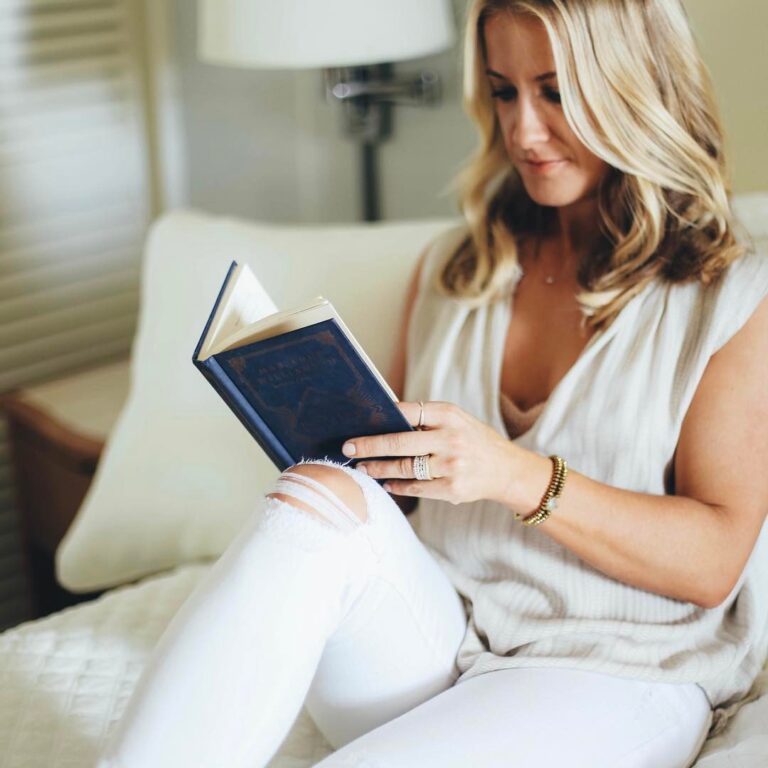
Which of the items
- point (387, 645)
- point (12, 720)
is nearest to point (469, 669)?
point (387, 645)

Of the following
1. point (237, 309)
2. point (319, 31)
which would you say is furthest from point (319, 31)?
point (237, 309)

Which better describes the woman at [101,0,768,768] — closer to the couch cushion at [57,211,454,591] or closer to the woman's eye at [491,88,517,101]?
the woman's eye at [491,88,517,101]

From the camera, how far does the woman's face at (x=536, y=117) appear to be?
1.33 m

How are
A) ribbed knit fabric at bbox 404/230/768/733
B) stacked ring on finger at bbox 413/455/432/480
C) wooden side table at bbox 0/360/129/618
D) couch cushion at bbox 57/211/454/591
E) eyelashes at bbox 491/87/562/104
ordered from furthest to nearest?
wooden side table at bbox 0/360/129/618
couch cushion at bbox 57/211/454/591
eyelashes at bbox 491/87/562/104
ribbed knit fabric at bbox 404/230/768/733
stacked ring on finger at bbox 413/455/432/480

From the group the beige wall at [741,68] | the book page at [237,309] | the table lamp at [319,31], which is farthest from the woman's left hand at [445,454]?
the table lamp at [319,31]

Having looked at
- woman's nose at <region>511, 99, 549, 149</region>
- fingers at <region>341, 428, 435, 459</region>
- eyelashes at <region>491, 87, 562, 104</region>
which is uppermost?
eyelashes at <region>491, 87, 562, 104</region>

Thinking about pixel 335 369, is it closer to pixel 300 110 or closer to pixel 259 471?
pixel 259 471

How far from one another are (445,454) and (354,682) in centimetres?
26

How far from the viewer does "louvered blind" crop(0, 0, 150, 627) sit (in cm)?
225

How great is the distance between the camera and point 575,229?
1.48m

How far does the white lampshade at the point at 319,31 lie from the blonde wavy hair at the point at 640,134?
44 centimetres

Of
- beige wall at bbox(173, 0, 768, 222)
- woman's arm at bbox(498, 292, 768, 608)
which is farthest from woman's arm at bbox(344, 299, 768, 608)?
beige wall at bbox(173, 0, 768, 222)

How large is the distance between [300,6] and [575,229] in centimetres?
64

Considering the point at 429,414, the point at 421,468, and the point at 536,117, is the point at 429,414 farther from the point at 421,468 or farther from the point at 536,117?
the point at 536,117
